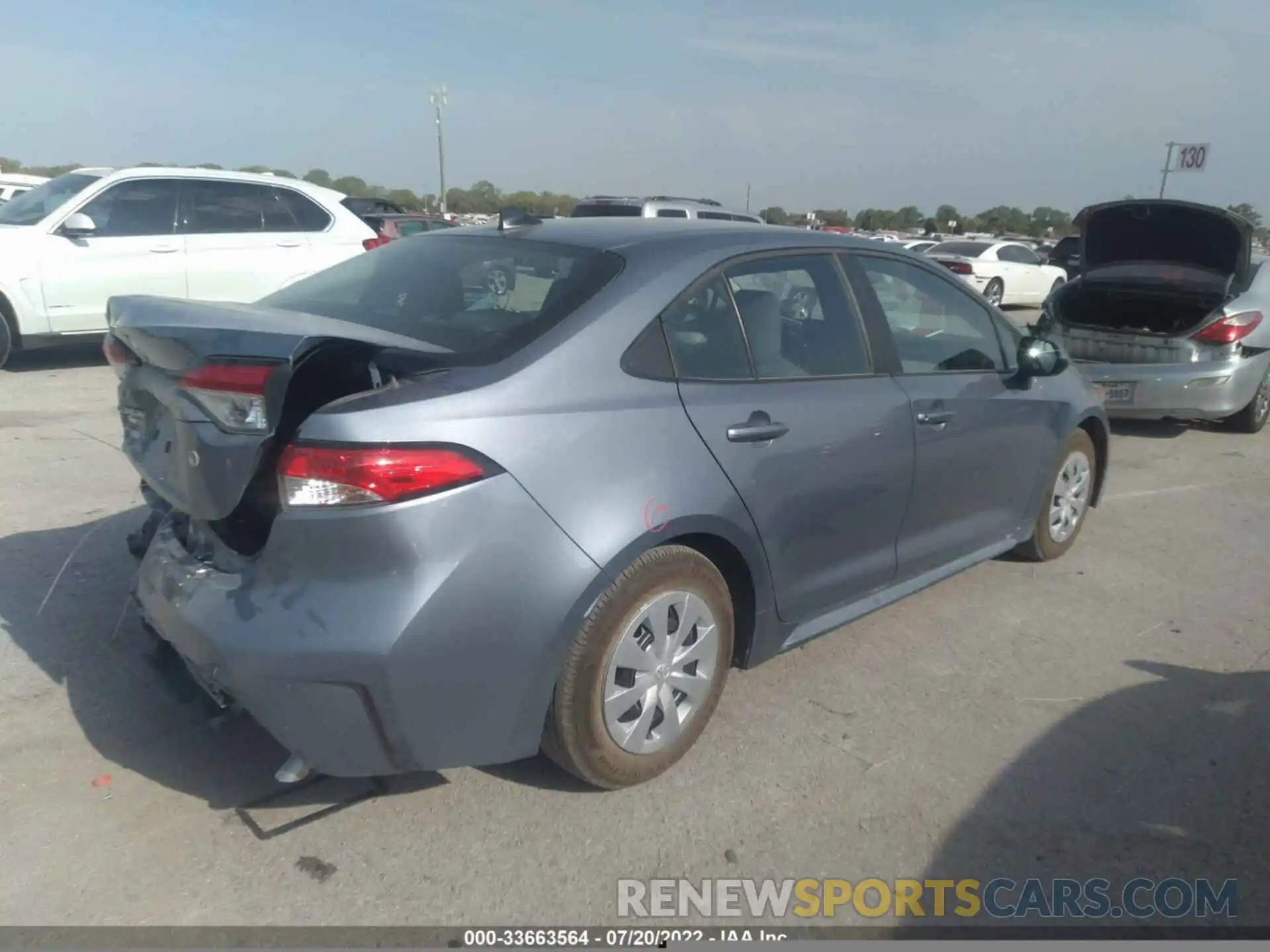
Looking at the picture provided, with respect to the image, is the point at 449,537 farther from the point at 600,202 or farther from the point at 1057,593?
the point at 600,202

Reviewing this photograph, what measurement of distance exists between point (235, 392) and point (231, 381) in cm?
3

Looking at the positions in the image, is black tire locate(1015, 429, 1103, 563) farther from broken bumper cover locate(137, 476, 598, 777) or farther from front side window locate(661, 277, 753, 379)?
broken bumper cover locate(137, 476, 598, 777)

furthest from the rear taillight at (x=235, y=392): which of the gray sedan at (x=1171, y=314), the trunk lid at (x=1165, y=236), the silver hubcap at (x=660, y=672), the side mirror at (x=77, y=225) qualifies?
the trunk lid at (x=1165, y=236)

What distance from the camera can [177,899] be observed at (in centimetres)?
255

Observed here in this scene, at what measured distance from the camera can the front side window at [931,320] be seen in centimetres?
391

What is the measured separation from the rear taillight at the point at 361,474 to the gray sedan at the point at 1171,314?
623 cm

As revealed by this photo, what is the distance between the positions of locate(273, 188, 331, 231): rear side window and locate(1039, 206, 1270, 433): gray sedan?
6993 millimetres

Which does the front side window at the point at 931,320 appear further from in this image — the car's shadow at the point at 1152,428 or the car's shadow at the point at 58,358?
the car's shadow at the point at 58,358

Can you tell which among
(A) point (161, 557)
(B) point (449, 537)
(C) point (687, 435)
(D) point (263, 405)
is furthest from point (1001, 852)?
(A) point (161, 557)

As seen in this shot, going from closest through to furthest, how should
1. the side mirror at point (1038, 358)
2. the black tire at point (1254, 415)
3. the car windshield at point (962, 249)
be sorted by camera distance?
the side mirror at point (1038, 358)
the black tire at point (1254, 415)
the car windshield at point (962, 249)

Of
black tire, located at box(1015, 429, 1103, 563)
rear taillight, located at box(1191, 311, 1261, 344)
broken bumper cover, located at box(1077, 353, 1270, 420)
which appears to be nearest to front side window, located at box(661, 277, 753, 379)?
black tire, located at box(1015, 429, 1103, 563)

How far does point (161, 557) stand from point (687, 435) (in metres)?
1.59

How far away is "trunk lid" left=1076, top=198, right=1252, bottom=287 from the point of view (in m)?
7.95

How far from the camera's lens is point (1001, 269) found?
62.5 feet
